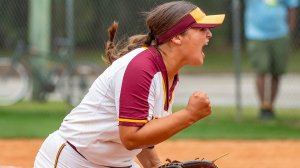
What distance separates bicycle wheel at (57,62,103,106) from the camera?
1288cm

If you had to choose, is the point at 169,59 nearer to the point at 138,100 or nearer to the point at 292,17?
the point at 138,100

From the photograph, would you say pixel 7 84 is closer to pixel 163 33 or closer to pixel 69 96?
pixel 69 96

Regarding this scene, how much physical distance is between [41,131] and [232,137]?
239 centimetres

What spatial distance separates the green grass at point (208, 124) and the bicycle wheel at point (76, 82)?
0.62ft

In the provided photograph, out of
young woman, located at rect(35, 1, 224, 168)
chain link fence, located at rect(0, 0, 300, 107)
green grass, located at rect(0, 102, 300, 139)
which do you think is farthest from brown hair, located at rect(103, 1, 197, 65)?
chain link fence, located at rect(0, 0, 300, 107)

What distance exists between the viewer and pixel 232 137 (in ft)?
34.9

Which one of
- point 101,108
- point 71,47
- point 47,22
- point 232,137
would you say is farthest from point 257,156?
point 47,22

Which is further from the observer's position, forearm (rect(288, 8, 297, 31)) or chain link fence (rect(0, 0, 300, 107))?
chain link fence (rect(0, 0, 300, 107))

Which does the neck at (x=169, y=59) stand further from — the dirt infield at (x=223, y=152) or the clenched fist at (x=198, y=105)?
the dirt infield at (x=223, y=152)

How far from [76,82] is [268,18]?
121 inches

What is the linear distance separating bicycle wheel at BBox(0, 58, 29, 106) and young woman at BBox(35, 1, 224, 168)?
27.7 feet

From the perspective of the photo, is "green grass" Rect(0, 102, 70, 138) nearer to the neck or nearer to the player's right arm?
the neck

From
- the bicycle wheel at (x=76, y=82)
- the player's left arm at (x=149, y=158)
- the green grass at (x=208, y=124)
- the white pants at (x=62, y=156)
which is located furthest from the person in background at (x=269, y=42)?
the white pants at (x=62, y=156)

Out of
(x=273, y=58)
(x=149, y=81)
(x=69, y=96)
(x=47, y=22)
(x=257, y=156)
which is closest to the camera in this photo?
(x=149, y=81)
